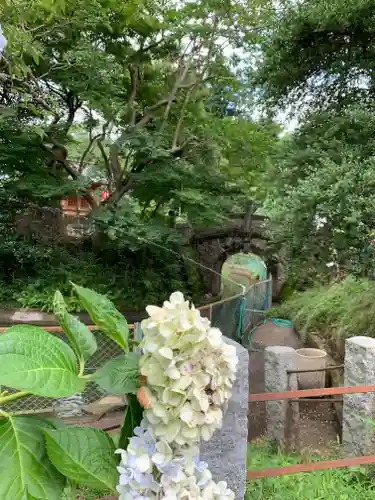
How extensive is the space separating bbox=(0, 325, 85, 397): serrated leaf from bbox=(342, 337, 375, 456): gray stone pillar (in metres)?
2.81

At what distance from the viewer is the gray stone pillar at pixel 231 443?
1.36 m

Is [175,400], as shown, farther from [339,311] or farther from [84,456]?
[339,311]

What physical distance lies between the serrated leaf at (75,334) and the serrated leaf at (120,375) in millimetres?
63

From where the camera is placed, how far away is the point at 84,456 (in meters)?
0.87

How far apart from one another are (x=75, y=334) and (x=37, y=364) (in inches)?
5.8

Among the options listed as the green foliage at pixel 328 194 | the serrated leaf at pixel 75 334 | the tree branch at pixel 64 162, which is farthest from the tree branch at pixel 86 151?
the serrated leaf at pixel 75 334

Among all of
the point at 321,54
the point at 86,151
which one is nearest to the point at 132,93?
the point at 86,151

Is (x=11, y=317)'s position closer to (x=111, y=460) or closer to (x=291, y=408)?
(x=291, y=408)

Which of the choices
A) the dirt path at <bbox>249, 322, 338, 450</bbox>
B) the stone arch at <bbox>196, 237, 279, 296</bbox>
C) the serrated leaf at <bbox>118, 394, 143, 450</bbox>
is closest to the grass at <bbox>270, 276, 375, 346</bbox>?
the dirt path at <bbox>249, 322, 338, 450</bbox>

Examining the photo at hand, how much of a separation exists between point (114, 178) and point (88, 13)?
416 cm

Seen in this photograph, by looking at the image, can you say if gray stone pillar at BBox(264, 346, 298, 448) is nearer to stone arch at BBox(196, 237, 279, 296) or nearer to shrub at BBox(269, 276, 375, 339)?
shrub at BBox(269, 276, 375, 339)

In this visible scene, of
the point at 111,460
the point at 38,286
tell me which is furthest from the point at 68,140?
the point at 111,460

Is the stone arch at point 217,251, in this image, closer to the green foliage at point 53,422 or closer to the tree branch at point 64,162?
the tree branch at point 64,162

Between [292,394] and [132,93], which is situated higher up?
[132,93]
